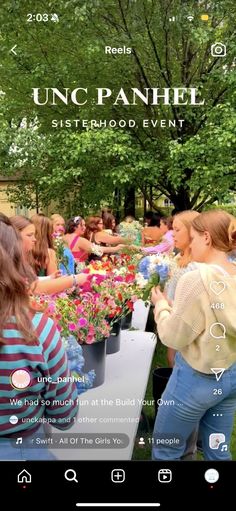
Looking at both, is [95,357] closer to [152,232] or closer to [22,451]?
[152,232]

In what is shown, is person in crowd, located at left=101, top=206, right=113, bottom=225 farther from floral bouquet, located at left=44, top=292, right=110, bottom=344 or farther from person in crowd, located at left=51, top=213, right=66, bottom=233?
floral bouquet, located at left=44, top=292, right=110, bottom=344

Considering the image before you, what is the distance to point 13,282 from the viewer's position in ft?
2.95

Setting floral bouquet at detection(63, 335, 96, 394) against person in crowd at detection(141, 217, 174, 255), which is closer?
floral bouquet at detection(63, 335, 96, 394)

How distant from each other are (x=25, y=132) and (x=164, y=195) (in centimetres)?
29

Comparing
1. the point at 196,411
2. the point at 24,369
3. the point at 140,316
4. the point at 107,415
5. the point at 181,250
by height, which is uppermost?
the point at 181,250

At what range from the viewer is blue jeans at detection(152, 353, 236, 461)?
981mm

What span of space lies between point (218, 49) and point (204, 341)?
21.9 inches

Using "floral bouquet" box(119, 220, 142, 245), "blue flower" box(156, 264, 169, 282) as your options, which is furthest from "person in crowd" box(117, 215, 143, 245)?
"blue flower" box(156, 264, 169, 282)

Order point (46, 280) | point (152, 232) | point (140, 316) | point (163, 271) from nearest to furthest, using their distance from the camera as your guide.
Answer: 1. point (163, 271)
2. point (152, 232)
3. point (46, 280)
4. point (140, 316)

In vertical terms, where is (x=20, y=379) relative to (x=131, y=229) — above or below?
below

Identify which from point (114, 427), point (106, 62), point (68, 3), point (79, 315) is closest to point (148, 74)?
point (106, 62)

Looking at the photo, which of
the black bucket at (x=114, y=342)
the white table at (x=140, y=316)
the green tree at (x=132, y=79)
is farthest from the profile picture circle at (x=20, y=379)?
Result: the white table at (x=140, y=316)

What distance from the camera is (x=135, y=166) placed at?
39.6 inches
